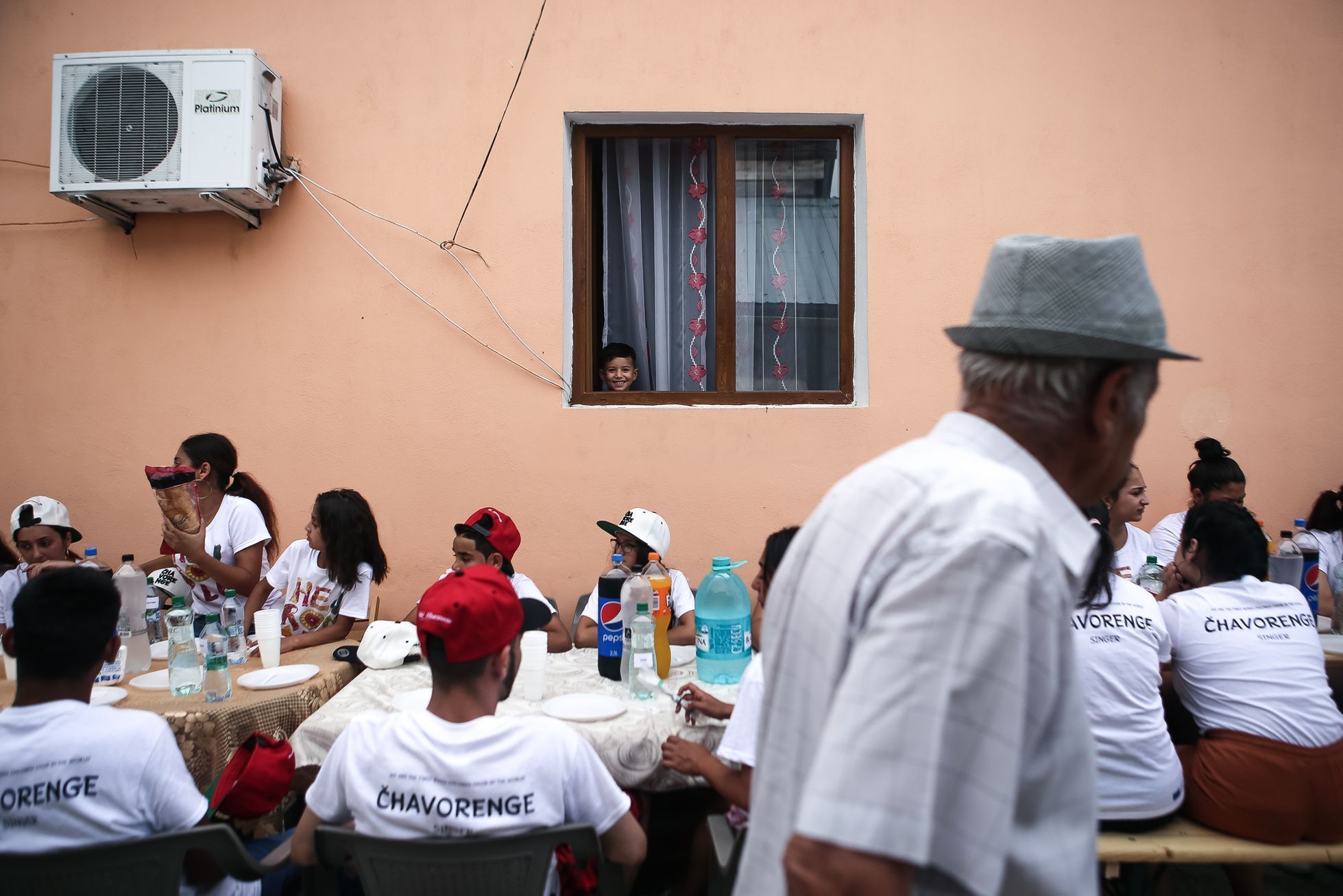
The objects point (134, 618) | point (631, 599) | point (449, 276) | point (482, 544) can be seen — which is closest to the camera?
point (631, 599)

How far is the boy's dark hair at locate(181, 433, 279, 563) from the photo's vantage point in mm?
4156

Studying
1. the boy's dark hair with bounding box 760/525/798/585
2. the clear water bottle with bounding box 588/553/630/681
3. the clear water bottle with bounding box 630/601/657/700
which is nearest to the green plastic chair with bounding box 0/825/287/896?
the clear water bottle with bounding box 630/601/657/700

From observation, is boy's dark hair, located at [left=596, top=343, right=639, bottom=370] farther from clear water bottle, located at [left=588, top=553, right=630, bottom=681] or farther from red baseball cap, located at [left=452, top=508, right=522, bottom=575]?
clear water bottle, located at [left=588, top=553, right=630, bottom=681]

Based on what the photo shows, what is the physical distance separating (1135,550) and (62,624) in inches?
183

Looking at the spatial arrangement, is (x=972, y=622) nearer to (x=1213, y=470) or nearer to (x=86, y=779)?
A: (x=86, y=779)

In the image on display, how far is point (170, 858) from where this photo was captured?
1922 mm

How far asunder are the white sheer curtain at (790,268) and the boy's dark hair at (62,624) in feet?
11.4

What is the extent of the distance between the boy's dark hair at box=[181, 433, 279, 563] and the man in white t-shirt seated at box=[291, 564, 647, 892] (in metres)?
2.55

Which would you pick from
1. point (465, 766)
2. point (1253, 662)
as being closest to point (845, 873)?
point (465, 766)

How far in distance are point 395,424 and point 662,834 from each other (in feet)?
8.42

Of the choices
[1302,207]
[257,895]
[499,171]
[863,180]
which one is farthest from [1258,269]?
[257,895]

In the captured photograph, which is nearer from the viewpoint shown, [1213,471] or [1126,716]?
[1126,716]

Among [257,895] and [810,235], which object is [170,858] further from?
[810,235]

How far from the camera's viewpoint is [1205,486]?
441cm
